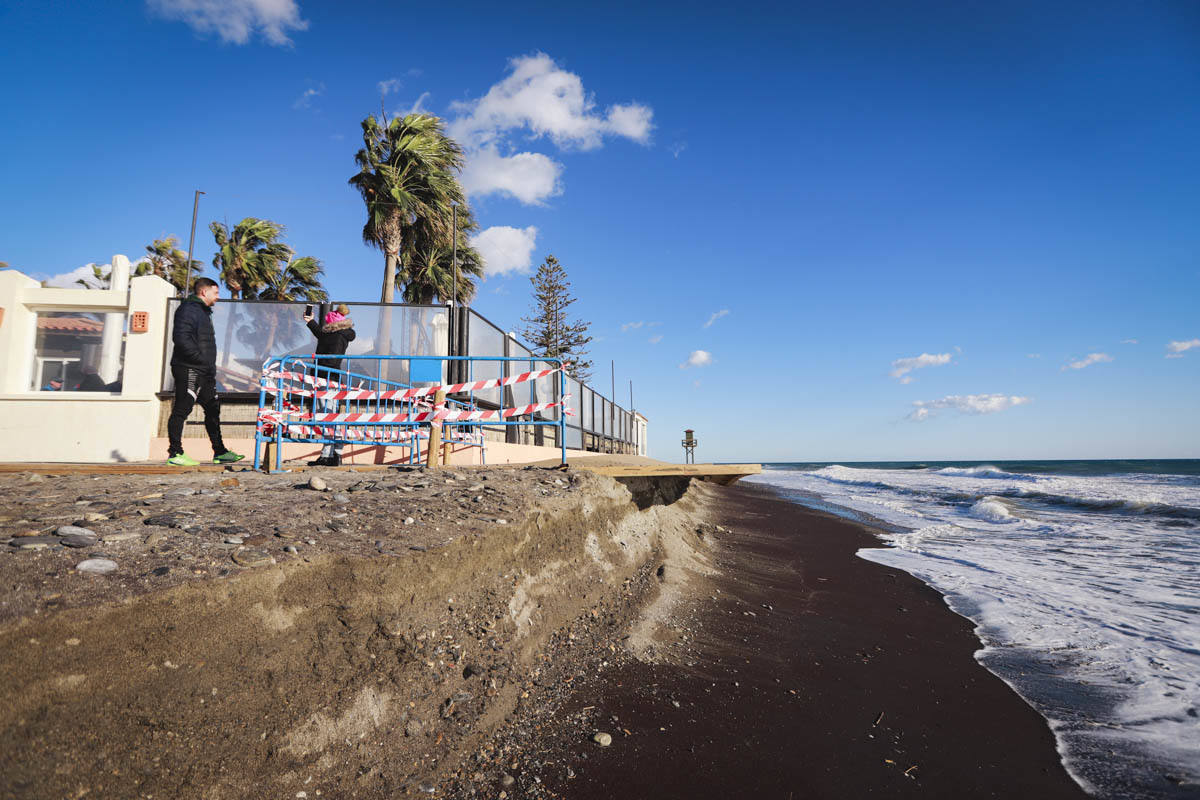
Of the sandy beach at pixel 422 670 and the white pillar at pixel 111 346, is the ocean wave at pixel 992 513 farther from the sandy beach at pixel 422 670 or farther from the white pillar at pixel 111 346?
the white pillar at pixel 111 346

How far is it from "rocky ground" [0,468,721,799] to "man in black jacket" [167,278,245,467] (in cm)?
196

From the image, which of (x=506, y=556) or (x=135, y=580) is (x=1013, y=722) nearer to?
(x=506, y=556)

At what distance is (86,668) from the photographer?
5.42ft

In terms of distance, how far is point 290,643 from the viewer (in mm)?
2057

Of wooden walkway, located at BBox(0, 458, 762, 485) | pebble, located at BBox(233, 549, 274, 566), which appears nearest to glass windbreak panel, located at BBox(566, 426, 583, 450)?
wooden walkway, located at BBox(0, 458, 762, 485)

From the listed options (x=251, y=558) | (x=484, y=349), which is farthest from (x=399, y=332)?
(x=251, y=558)

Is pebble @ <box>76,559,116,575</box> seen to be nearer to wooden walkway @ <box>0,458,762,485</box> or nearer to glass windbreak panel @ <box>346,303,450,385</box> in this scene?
wooden walkway @ <box>0,458,762,485</box>

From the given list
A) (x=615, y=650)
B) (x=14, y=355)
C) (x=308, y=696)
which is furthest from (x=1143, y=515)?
(x=14, y=355)

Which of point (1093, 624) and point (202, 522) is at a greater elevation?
point (202, 522)

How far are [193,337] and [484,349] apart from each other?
17.1ft

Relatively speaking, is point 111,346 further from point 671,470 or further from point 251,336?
point 671,470

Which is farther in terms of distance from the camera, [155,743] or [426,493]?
[426,493]

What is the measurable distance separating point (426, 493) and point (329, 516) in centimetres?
80

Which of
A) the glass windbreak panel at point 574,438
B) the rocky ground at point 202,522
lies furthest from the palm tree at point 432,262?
the rocky ground at point 202,522
